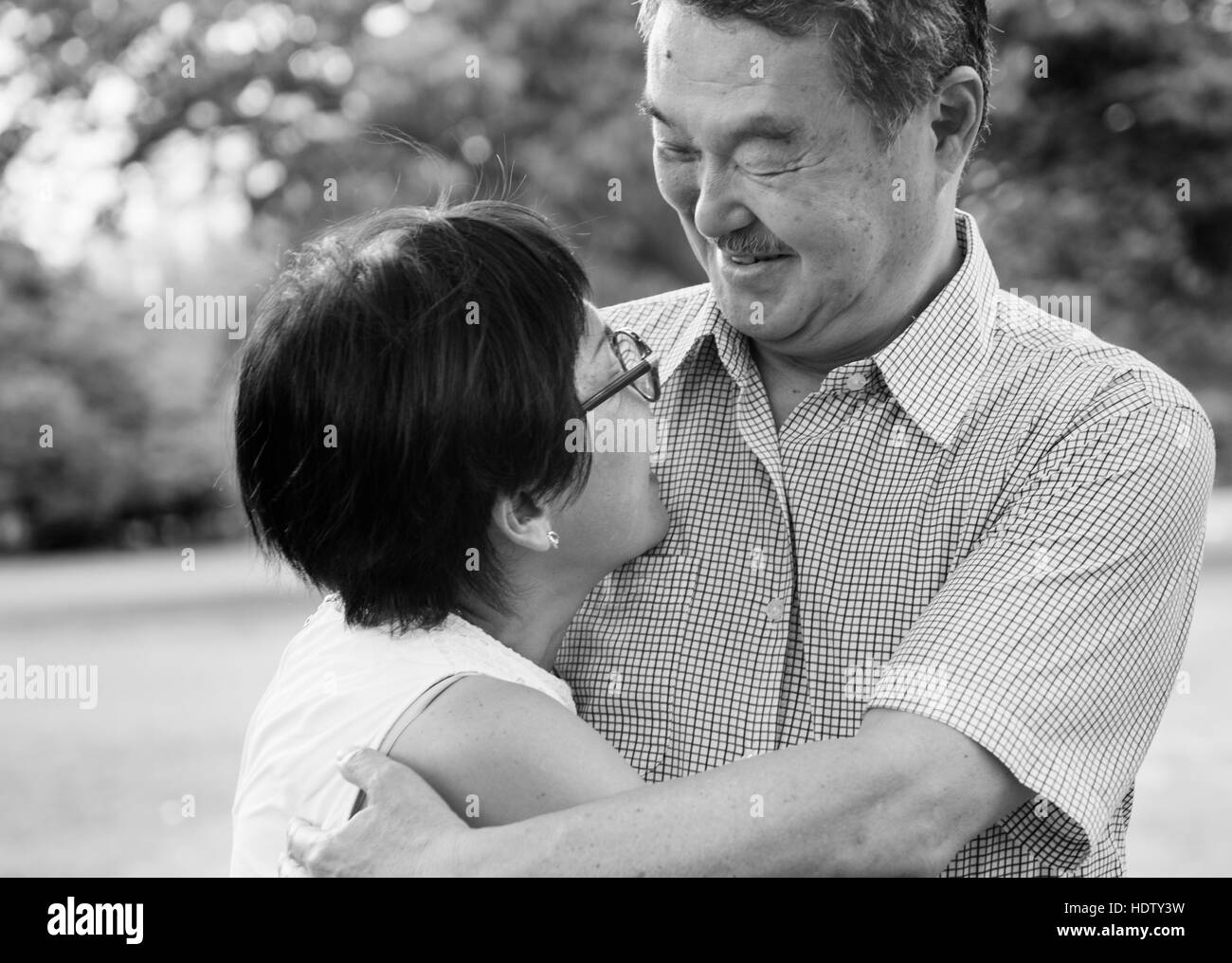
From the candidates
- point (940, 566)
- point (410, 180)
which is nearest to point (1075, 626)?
point (940, 566)

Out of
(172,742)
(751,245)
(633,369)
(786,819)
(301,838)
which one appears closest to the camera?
(786,819)

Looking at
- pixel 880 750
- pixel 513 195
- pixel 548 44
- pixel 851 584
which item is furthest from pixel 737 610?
pixel 548 44

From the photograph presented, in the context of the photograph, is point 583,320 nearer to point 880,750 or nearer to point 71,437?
point 880,750

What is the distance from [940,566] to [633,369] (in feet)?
1.73

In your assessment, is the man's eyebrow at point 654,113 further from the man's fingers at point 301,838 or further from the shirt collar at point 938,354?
the man's fingers at point 301,838

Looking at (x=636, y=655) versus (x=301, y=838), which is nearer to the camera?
(x=301, y=838)

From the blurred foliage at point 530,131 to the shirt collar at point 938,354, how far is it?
287 inches

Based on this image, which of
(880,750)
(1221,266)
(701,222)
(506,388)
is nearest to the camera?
(880,750)

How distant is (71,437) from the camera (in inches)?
1216

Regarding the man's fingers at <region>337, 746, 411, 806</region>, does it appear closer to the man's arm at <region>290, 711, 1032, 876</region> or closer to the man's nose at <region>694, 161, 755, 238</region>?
the man's arm at <region>290, 711, 1032, 876</region>

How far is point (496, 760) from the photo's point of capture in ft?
5.98

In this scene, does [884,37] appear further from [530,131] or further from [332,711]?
[530,131]

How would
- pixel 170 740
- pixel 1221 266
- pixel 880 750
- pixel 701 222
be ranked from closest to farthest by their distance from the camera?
1. pixel 880 750
2. pixel 701 222
3. pixel 170 740
4. pixel 1221 266
